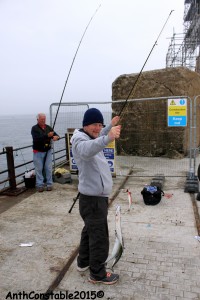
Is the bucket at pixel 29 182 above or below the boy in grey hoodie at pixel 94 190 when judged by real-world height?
below

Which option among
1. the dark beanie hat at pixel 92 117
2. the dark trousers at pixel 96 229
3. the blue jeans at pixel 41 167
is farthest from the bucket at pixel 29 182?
the dark beanie hat at pixel 92 117

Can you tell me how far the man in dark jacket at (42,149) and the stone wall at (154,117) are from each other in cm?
467

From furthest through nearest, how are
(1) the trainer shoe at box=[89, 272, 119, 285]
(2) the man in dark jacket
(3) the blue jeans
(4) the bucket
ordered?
→ (4) the bucket → (3) the blue jeans → (2) the man in dark jacket → (1) the trainer shoe at box=[89, 272, 119, 285]

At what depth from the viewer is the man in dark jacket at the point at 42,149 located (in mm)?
6977

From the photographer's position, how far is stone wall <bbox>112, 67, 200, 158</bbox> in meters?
10.7

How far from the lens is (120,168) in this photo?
9.65 m

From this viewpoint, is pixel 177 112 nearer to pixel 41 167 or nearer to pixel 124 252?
pixel 41 167

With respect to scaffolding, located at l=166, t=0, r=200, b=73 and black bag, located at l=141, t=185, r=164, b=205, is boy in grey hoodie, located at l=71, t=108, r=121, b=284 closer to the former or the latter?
black bag, located at l=141, t=185, r=164, b=205

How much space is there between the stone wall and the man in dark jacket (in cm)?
467

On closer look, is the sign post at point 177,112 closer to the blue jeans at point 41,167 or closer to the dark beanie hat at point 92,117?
the blue jeans at point 41,167

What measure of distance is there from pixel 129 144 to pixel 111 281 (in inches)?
324

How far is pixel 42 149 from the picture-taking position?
7.07 m

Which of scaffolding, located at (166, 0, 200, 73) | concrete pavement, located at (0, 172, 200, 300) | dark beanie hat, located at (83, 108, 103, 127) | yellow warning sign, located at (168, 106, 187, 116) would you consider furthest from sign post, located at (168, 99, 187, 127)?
scaffolding, located at (166, 0, 200, 73)

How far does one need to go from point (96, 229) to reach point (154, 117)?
323 inches
